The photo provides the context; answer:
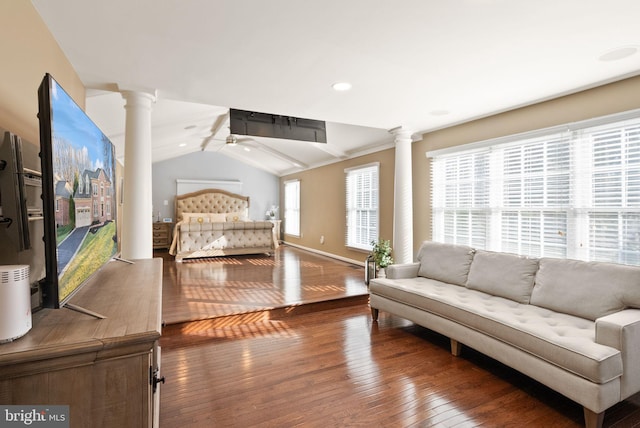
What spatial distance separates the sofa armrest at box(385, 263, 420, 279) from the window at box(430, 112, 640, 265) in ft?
3.08

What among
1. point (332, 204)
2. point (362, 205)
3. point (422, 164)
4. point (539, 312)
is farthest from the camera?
point (332, 204)

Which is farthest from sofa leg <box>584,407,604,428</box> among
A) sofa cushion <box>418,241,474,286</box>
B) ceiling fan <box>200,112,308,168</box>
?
ceiling fan <box>200,112,308,168</box>

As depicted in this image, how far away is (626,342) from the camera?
5.85 ft

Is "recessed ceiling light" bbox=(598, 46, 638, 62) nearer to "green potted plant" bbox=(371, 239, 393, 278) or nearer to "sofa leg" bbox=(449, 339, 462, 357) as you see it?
"sofa leg" bbox=(449, 339, 462, 357)

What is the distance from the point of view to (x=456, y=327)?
2582mm

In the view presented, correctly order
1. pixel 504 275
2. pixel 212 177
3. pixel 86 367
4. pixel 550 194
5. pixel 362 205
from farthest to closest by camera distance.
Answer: pixel 212 177
pixel 362 205
pixel 550 194
pixel 504 275
pixel 86 367

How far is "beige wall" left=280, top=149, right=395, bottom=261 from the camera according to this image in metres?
5.56

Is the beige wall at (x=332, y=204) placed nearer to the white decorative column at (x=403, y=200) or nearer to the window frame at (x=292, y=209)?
the window frame at (x=292, y=209)

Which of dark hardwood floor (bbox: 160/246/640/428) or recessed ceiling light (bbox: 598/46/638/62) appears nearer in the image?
dark hardwood floor (bbox: 160/246/640/428)

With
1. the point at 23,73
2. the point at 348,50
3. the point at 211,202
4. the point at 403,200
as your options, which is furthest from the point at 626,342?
the point at 211,202

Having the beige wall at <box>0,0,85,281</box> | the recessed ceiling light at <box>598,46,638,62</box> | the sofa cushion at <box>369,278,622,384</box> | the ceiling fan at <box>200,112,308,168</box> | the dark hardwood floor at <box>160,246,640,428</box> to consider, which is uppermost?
the ceiling fan at <box>200,112,308,168</box>

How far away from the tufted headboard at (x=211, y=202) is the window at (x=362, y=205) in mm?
4061

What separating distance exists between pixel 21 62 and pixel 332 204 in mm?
5870

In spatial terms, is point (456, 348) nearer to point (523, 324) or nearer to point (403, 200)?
point (523, 324)
